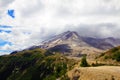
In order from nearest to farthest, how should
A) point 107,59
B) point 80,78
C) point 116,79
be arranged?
point 116,79 → point 80,78 → point 107,59

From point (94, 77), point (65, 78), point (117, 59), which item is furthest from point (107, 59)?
point (94, 77)

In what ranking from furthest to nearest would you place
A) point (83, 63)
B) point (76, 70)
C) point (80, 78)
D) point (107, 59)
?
point (107, 59) < point (83, 63) < point (76, 70) < point (80, 78)

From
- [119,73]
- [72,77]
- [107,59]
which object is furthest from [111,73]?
[107,59]

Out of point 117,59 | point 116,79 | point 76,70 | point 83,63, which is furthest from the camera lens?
point 117,59

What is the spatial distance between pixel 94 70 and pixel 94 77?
6.49 meters

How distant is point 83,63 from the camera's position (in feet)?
474

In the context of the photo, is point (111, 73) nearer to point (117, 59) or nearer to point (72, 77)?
point (72, 77)

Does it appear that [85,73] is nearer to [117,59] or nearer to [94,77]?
[94,77]

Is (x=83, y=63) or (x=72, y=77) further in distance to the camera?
(x=83, y=63)

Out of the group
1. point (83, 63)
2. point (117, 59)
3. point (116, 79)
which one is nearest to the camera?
point (116, 79)

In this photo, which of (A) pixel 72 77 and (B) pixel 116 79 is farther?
(A) pixel 72 77

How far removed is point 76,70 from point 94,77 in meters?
14.2

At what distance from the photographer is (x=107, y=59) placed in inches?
7490

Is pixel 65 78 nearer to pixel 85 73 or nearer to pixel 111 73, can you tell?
pixel 85 73
